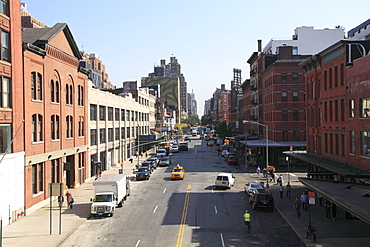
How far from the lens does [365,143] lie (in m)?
30.0

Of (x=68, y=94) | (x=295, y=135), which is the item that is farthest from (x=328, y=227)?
(x=295, y=135)

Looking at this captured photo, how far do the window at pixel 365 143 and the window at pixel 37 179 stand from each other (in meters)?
28.0

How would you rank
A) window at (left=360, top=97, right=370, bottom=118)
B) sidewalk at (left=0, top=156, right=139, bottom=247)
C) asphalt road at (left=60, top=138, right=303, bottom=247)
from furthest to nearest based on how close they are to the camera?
window at (left=360, top=97, right=370, bottom=118) < sidewalk at (left=0, top=156, right=139, bottom=247) < asphalt road at (left=60, top=138, right=303, bottom=247)

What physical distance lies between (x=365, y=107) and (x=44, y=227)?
1015 inches

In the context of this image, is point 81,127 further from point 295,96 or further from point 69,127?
point 295,96

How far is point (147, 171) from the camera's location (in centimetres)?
5159

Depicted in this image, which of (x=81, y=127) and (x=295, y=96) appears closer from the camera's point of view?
(x=81, y=127)

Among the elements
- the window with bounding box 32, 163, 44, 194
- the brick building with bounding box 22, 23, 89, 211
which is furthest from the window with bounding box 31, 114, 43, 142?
the window with bounding box 32, 163, 44, 194

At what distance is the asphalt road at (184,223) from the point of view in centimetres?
2275

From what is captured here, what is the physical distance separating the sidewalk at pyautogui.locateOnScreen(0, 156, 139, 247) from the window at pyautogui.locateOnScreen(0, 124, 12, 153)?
5656 mm

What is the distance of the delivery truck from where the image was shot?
2920cm

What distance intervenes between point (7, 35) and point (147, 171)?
90.7ft

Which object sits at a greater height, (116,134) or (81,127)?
(81,127)

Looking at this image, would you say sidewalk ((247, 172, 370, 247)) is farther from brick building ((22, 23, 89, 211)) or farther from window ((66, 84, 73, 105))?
window ((66, 84, 73, 105))
